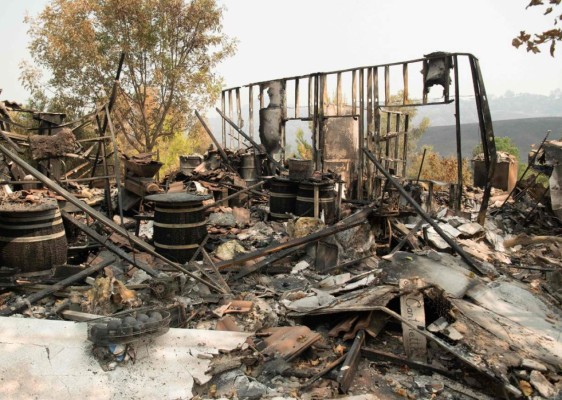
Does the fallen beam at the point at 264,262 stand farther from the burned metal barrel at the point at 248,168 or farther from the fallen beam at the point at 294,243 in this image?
the burned metal barrel at the point at 248,168

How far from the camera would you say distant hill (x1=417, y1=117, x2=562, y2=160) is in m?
55.9

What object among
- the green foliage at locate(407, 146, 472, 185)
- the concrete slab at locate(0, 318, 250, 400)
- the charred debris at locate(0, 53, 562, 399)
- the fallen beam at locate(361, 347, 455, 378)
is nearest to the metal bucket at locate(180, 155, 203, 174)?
the charred debris at locate(0, 53, 562, 399)

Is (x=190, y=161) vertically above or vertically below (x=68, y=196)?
below

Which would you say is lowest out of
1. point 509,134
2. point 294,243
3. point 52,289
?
point 52,289

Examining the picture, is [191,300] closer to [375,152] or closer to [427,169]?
[375,152]

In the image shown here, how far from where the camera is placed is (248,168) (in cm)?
1418

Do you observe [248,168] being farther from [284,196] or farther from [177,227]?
[177,227]

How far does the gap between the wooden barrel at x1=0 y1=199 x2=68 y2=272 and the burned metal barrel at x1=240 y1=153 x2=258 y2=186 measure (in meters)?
8.75

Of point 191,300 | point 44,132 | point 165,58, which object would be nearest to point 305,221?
point 191,300

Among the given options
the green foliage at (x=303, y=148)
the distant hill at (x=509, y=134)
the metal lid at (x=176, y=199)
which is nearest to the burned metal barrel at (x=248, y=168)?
the metal lid at (x=176, y=199)

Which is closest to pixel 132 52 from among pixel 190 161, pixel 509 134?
pixel 190 161

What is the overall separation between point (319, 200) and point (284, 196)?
0.82 meters

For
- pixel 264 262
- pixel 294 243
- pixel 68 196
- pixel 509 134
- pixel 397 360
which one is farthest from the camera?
pixel 509 134

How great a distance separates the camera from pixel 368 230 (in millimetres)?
7109
